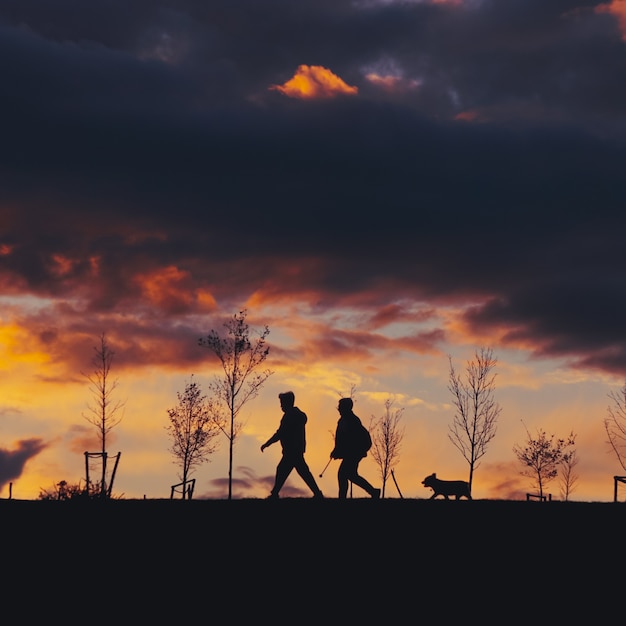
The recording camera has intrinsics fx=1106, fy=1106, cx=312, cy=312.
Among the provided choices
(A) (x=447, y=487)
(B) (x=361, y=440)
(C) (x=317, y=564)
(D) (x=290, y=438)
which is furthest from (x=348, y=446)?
(A) (x=447, y=487)

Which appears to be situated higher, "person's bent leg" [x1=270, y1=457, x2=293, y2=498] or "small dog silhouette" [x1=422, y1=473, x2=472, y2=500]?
"small dog silhouette" [x1=422, y1=473, x2=472, y2=500]

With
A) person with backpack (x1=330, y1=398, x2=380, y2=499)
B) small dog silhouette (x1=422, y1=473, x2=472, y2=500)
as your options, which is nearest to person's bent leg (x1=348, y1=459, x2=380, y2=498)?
person with backpack (x1=330, y1=398, x2=380, y2=499)

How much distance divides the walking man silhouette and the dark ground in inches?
80.0

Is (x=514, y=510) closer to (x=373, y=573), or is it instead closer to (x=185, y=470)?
(x=373, y=573)

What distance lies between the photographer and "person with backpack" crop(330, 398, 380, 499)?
23.7 metres

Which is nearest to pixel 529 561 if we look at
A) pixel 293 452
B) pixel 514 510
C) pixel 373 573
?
pixel 373 573

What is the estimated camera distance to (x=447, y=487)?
36000 mm

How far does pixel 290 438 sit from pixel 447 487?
13.4 m

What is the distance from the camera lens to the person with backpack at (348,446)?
23.7 meters

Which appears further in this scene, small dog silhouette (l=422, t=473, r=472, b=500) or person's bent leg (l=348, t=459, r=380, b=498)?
small dog silhouette (l=422, t=473, r=472, b=500)

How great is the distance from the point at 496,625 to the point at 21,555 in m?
7.67

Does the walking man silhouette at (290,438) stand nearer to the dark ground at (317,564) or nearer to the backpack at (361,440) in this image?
the backpack at (361,440)

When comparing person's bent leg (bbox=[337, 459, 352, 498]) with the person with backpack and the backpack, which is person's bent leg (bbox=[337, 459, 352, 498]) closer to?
the person with backpack

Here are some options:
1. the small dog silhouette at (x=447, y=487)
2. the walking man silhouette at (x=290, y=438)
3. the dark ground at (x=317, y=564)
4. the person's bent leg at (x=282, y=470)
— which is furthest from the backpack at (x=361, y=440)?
the small dog silhouette at (x=447, y=487)
